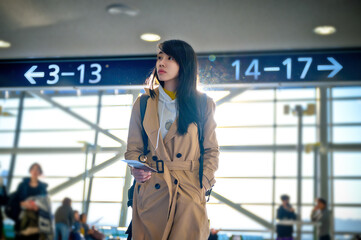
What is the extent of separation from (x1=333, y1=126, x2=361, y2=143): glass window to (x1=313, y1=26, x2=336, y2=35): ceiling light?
34.6 ft

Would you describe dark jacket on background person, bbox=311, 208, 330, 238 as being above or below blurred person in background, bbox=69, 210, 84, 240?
above

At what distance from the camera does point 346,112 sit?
51.7 feet

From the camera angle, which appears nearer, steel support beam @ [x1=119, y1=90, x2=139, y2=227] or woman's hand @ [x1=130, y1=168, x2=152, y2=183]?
woman's hand @ [x1=130, y1=168, x2=152, y2=183]

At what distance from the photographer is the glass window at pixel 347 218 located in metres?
14.0

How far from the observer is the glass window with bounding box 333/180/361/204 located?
47.6ft

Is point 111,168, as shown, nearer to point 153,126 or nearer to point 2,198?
point 2,198

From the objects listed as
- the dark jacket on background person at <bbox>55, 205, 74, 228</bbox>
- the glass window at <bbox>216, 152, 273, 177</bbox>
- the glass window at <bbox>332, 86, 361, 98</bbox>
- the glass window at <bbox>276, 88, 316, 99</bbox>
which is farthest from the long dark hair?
the glass window at <bbox>332, 86, 361, 98</bbox>

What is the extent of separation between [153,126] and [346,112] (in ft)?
48.8

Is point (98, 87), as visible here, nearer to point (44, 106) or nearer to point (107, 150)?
point (107, 150)

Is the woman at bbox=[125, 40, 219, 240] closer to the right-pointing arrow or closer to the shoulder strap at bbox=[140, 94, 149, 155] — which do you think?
the shoulder strap at bbox=[140, 94, 149, 155]

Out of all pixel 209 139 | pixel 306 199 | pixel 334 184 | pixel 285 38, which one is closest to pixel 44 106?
pixel 306 199

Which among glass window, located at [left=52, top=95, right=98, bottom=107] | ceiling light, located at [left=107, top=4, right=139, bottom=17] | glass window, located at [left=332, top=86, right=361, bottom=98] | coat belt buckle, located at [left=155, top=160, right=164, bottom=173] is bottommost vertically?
coat belt buckle, located at [left=155, top=160, right=164, bottom=173]

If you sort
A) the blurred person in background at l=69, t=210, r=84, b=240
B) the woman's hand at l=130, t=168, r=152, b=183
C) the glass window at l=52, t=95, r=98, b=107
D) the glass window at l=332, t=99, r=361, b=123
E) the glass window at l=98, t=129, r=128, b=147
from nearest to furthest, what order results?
the woman's hand at l=130, t=168, r=152, b=183 < the glass window at l=98, t=129, r=128, b=147 < the blurred person in background at l=69, t=210, r=84, b=240 < the glass window at l=52, t=95, r=98, b=107 < the glass window at l=332, t=99, r=361, b=123

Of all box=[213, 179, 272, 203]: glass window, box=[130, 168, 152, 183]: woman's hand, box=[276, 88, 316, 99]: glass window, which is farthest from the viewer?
box=[276, 88, 316, 99]: glass window
